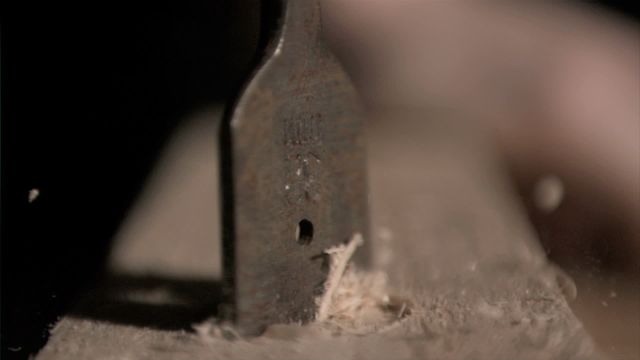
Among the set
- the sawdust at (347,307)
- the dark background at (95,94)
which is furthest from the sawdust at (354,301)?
the dark background at (95,94)

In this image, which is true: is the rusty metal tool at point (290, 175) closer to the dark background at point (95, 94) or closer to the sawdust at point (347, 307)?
the sawdust at point (347, 307)

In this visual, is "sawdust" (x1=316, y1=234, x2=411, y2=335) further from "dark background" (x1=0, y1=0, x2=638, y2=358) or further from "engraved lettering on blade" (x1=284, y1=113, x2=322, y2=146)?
"dark background" (x1=0, y1=0, x2=638, y2=358)

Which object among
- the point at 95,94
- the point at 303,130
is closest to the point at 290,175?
the point at 303,130

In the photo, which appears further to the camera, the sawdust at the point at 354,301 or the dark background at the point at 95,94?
the dark background at the point at 95,94

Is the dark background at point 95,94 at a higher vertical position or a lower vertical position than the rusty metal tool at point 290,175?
lower

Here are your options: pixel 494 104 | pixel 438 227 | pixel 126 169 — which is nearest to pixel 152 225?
pixel 126 169

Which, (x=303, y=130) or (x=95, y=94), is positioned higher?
(x=303, y=130)

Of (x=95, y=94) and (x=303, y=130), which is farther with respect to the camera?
(x=95, y=94)

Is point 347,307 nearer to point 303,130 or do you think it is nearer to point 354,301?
point 354,301
